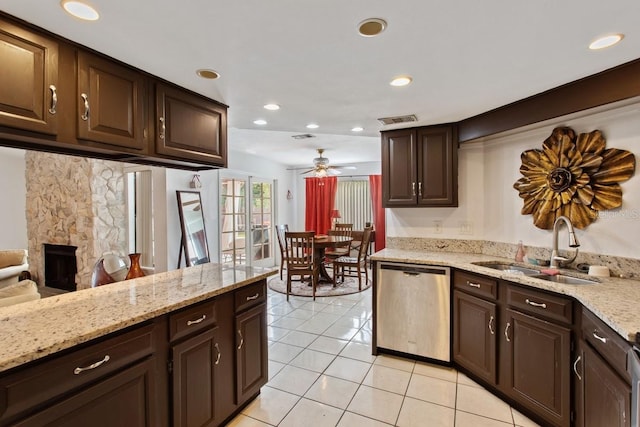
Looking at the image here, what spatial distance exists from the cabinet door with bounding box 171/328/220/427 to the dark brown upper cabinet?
2.22 meters

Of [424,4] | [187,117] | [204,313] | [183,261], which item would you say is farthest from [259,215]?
[424,4]

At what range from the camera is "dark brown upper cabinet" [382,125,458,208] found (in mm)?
3029

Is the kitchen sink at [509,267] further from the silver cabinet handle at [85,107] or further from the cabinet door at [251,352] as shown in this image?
the silver cabinet handle at [85,107]

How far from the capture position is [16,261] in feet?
17.8

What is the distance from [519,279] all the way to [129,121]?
2590mm

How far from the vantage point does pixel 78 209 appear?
4664mm

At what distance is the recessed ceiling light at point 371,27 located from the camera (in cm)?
138

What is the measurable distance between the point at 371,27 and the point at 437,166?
1930 mm

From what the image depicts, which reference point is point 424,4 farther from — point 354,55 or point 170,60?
point 170,60

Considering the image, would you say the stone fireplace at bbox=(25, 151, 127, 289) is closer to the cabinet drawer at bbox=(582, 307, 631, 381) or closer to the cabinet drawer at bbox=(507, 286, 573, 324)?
the cabinet drawer at bbox=(507, 286, 573, 324)

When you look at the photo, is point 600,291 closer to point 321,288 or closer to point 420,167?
point 420,167

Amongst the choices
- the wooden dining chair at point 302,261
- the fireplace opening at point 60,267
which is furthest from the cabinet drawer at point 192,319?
the fireplace opening at point 60,267

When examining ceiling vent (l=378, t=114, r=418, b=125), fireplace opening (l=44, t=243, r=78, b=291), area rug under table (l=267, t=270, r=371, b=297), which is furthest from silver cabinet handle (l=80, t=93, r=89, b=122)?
fireplace opening (l=44, t=243, r=78, b=291)

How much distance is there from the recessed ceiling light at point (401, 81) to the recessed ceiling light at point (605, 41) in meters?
0.92
